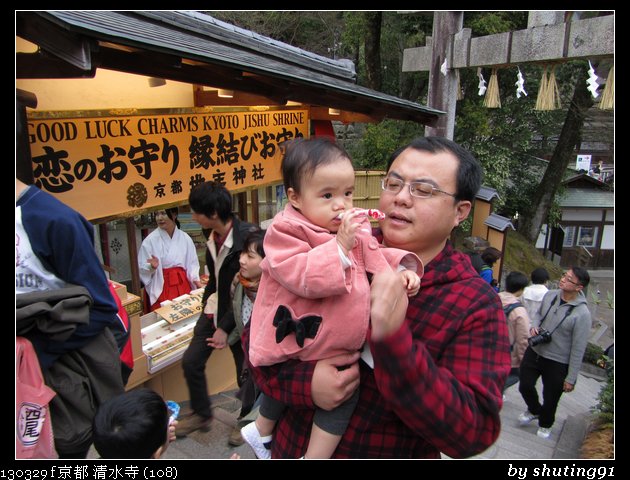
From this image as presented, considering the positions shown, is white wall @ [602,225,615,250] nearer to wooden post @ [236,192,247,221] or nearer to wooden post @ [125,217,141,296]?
wooden post @ [236,192,247,221]

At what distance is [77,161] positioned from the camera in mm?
4016

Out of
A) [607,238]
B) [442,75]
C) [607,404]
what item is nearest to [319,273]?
[607,404]

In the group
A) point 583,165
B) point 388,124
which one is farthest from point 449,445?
point 583,165

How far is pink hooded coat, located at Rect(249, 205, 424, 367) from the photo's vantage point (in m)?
1.52

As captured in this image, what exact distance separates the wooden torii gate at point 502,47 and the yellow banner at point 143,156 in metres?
4.07

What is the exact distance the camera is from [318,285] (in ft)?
4.91

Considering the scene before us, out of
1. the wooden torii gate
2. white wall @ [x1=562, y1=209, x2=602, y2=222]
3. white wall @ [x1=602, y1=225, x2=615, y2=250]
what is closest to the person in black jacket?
the wooden torii gate

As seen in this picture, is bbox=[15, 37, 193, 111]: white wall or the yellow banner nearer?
the yellow banner

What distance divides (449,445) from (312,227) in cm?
85

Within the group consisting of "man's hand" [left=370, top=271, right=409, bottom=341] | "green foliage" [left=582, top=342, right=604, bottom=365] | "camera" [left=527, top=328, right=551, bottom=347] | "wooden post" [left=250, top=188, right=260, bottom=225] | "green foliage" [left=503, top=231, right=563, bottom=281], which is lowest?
"green foliage" [left=582, top=342, right=604, bottom=365]

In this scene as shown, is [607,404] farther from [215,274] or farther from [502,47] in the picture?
[502,47]

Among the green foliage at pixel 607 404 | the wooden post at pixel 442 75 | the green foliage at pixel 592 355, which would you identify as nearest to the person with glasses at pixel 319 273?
the green foliage at pixel 607 404

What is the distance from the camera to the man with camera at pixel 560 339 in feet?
15.8

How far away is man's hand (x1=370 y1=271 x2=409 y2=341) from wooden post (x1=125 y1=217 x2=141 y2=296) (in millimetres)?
4815
